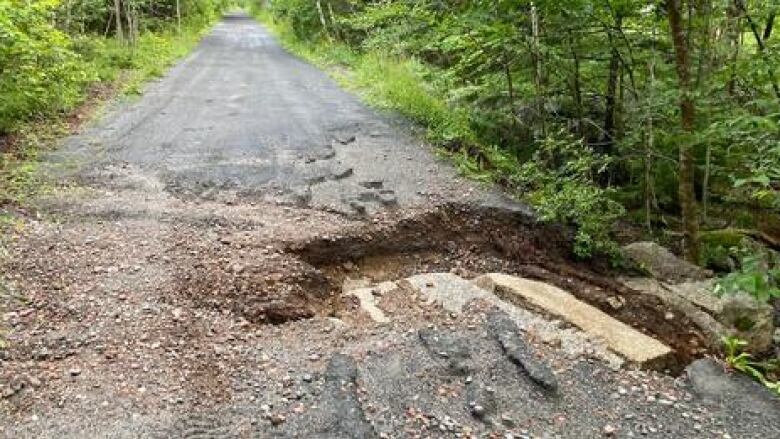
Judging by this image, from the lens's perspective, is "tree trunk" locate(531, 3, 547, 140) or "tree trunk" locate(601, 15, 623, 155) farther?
"tree trunk" locate(601, 15, 623, 155)

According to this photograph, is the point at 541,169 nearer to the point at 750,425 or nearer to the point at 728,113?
the point at 728,113

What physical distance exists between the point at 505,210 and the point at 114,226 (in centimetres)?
393

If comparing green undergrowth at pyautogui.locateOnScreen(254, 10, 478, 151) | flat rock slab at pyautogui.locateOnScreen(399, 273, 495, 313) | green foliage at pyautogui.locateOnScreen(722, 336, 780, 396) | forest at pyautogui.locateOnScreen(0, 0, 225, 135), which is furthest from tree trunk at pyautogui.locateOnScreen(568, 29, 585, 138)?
forest at pyautogui.locateOnScreen(0, 0, 225, 135)

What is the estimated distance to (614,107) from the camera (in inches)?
350

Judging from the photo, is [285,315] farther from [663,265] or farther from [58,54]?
[58,54]

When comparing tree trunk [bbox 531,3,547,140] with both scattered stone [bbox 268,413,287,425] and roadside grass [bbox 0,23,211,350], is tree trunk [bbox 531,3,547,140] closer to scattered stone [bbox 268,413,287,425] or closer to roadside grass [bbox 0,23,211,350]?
scattered stone [bbox 268,413,287,425]

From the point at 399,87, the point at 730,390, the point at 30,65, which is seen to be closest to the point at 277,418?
the point at 730,390

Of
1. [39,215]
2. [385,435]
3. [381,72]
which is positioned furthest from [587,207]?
[381,72]

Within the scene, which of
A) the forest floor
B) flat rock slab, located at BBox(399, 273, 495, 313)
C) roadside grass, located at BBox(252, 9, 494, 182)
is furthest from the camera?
roadside grass, located at BBox(252, 9, 494, 182)

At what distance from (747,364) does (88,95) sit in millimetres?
11580

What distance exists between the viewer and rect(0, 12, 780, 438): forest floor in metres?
3.83

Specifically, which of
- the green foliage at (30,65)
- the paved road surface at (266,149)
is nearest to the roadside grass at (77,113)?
the green foliage at (30,65)

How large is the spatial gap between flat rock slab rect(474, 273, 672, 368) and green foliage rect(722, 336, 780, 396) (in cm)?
50

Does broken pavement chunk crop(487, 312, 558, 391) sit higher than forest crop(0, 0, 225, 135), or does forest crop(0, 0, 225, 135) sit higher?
forest crop(0, 0, 225, 135)
